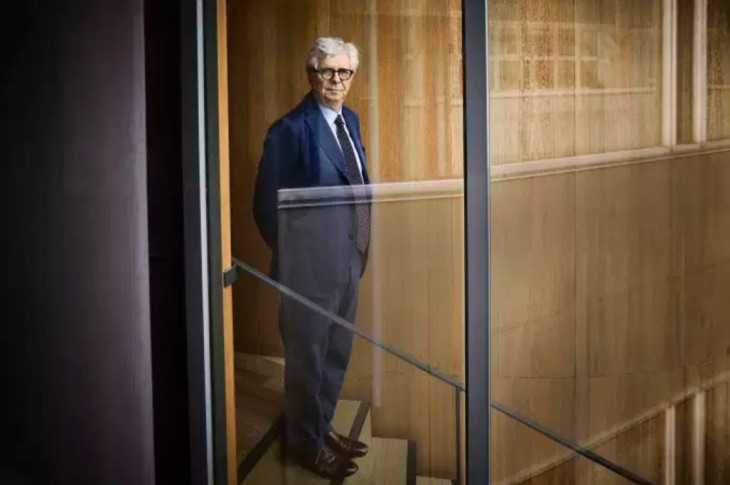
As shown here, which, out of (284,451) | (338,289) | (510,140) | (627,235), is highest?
(510,140)

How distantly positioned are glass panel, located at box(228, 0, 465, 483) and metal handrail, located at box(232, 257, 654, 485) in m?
0.01

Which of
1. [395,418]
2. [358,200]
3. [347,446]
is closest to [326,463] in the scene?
[347,446]

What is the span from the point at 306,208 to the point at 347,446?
526 millimetres

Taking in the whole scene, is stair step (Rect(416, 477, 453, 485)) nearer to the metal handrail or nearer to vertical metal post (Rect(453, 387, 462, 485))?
vertical metal post (Rect(453, 387, 462, 485))

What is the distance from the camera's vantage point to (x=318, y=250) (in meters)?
1.74

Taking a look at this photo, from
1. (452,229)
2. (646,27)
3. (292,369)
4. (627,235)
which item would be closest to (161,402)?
(292,369)

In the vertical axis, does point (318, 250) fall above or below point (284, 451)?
above

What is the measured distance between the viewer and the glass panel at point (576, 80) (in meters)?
1.68

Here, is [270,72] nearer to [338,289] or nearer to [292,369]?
[338,289]

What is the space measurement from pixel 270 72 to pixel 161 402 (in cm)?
75

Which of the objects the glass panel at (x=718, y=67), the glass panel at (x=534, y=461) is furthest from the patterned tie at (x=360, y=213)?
the glass panel at (x=718, y=67)

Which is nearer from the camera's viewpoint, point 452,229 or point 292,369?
point 452,229

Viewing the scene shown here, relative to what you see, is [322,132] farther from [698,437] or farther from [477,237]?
[698,437]

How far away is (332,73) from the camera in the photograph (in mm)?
1721
